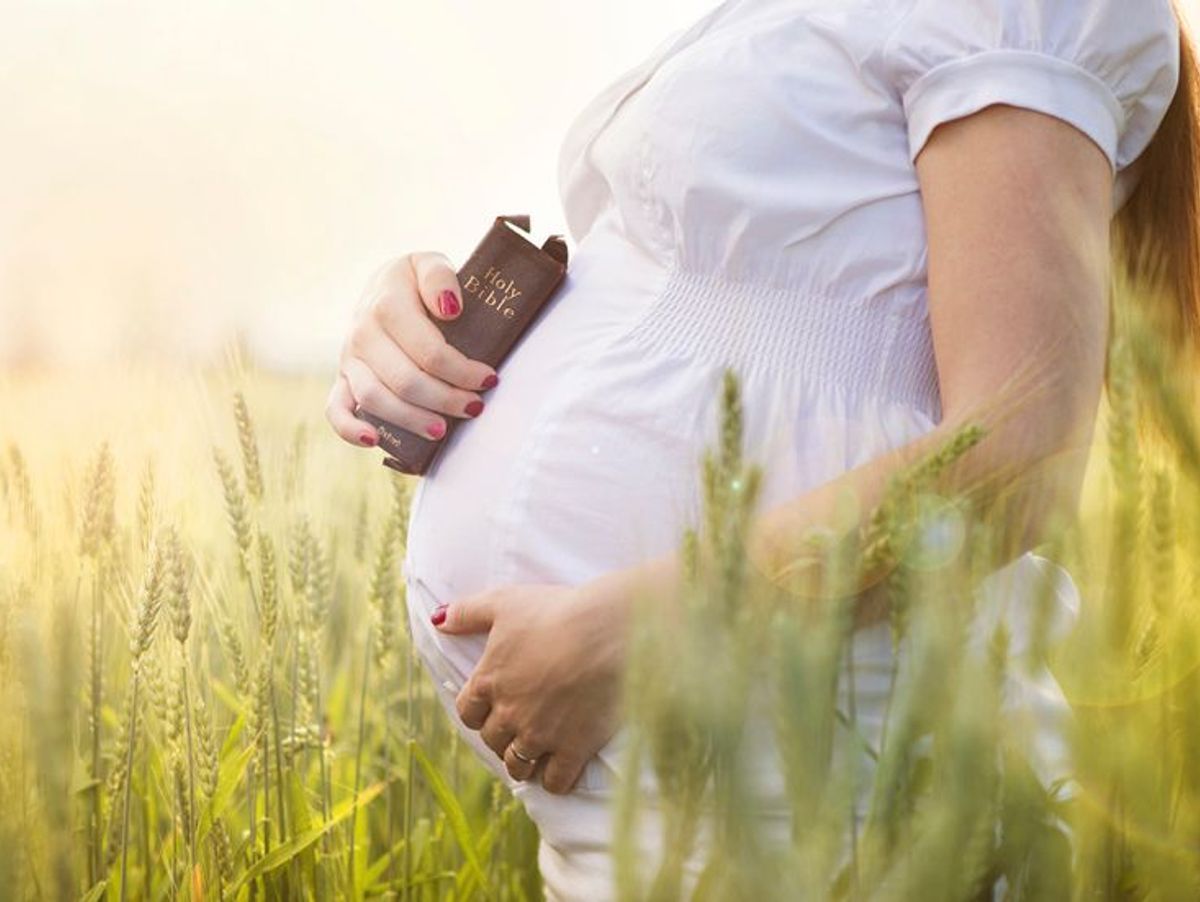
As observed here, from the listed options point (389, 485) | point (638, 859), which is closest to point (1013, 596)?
point (638, 859)

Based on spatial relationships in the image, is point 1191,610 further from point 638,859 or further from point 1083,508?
point 638,859

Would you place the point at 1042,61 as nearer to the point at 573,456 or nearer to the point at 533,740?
the point at 573,456

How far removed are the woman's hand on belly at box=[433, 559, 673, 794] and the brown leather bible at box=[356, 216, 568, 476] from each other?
0.23m

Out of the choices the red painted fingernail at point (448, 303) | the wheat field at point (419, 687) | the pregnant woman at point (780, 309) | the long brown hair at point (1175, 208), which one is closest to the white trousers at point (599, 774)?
the pregnant woman at point (780, 309)

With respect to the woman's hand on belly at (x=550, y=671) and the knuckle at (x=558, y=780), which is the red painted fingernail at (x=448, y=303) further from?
the knuckle at (x=558, y=780)

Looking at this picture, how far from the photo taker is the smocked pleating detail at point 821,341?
1167 millimetres

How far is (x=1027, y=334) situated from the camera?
3.34 feet

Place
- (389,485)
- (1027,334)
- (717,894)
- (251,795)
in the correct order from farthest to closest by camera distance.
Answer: (389,485) < (251,795) < (1027,334) < (717,894)

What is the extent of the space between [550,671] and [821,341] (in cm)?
34

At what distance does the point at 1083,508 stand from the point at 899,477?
71 millimetres

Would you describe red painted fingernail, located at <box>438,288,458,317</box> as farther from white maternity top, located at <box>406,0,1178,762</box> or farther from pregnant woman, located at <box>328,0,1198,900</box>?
white maternity top, located at <box>406,0,1178,762</box>

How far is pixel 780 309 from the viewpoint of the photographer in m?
1.18

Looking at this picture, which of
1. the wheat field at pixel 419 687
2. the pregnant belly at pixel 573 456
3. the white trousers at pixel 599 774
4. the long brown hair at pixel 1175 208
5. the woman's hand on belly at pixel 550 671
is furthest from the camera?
the long brown hair at pixel 1175 208

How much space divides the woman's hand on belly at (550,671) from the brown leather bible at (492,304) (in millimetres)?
231
